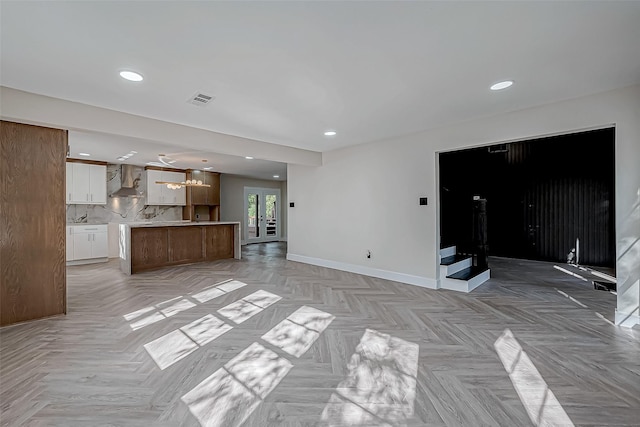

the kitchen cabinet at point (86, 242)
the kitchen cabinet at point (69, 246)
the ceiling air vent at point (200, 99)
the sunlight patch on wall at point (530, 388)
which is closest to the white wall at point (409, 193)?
the sunlight patch on wall at point (530, 388)

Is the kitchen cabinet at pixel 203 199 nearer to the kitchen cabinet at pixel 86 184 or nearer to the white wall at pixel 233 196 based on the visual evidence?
the white wall at pixel 233 196

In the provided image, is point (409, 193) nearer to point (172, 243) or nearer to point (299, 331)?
point (299, 331)

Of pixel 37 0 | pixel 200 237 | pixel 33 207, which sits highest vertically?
pixel 37 0

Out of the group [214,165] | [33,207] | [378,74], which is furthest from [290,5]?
[214,165]

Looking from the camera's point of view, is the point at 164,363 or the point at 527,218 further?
the point at 527,218

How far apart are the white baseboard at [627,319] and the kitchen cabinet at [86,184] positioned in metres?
9.54

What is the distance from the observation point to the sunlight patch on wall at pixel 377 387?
178 cm

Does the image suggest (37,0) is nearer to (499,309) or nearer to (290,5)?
(290,5)

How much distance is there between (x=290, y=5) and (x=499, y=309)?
12.6 feet

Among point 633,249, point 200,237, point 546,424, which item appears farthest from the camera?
point 200,237

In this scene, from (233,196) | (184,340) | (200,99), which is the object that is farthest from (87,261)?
(200,99)

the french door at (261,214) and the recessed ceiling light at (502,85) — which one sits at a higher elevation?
the recessed ceiling light at (502,85)

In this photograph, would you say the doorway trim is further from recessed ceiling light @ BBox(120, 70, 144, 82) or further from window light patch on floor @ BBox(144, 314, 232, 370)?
recessed ceiling light @ BBox(120, 70, 144, 82)

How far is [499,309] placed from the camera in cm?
362
